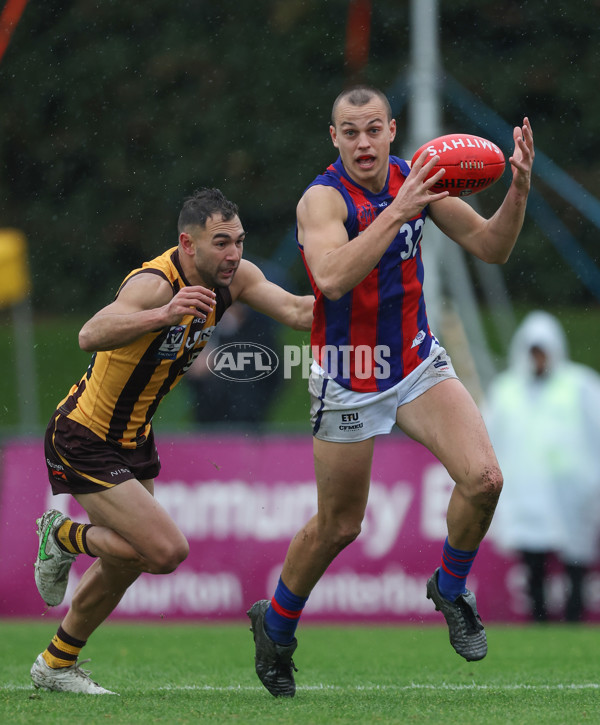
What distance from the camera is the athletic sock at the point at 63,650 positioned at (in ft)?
20.1

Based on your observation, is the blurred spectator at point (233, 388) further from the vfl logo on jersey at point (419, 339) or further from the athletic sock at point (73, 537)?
the vfl logo on jersey at point (419, 339)

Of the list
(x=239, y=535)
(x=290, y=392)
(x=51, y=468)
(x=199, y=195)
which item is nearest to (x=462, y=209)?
(x=199, y=195)

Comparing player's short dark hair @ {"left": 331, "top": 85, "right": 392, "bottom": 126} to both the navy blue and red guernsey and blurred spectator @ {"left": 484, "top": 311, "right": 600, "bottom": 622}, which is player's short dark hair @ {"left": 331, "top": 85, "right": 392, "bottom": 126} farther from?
blurred spectator @ {"left": 484, "top": 311, "right": 600, "bottom": 622}

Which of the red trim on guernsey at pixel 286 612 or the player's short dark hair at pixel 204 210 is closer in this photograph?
the player's short dark hair at pixel 204 210

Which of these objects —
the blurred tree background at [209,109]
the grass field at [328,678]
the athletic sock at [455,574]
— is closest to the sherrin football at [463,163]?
the athletic sock at [455,574]

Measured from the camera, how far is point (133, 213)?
20188mm

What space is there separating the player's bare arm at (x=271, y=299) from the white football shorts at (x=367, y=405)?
1.34 ft

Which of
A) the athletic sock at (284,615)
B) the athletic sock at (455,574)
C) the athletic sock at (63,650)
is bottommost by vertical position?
the athletic sock at (63,650)

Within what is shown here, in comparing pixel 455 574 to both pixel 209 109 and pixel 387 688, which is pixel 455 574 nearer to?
pixel 387 688

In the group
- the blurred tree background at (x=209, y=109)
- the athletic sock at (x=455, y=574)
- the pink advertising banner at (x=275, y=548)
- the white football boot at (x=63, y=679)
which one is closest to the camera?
the athletic sock at (x=455, y=574)

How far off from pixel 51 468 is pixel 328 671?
1964 millimetres

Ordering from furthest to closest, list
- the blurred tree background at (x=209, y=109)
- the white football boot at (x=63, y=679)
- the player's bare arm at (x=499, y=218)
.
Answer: the blurred tree background at (x=209, y=109) < the white football boot at (x=63, y=679) < the player's bare arm at (x=499, y=218)

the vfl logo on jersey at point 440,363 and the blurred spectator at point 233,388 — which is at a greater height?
the blurred spectator at point 233,388

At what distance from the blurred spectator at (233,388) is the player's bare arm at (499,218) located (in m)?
4.29
